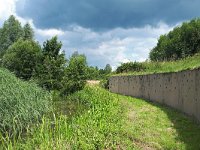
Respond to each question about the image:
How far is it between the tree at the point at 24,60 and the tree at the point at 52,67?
227 centimetres

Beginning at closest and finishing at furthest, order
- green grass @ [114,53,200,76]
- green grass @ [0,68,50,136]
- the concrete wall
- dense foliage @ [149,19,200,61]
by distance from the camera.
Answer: green grass @ [0,68,50,136] → the concrete wall → green grass @ [114,53,200,76] → dense foliage @ [149,19,200,61]

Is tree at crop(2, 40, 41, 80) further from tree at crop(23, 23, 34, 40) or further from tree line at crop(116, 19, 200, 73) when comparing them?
tree at crop(23, 23, 34, 40)

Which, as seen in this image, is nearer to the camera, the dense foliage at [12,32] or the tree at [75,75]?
the tree at [75,75]

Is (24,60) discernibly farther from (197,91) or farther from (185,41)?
(197,91)

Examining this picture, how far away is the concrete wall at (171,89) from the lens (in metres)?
13.4

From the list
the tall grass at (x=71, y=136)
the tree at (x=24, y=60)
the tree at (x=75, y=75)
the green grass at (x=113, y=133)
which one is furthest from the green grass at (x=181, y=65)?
the tree at (x=24, y=60)

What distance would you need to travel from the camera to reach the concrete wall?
529 inches

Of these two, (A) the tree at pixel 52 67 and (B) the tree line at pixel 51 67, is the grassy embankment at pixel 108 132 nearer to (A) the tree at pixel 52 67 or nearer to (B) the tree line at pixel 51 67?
(B) the tree line at pixel 51 67

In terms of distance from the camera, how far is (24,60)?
136 feet

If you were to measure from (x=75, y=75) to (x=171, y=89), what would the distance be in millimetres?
11889

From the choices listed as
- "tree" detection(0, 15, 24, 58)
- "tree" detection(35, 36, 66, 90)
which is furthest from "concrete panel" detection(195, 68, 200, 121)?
"tree" detection(0, 15, 24, 58)

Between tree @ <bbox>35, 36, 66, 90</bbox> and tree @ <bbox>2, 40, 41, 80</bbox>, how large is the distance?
2273 mm

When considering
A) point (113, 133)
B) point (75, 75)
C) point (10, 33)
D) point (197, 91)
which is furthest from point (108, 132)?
point (10, 33)

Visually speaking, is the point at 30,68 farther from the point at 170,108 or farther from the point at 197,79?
the point at 197,79
